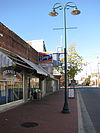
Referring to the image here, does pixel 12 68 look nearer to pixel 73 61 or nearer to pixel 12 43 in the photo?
pixel 12 43

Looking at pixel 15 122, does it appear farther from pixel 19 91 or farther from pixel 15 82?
pixel 19 91

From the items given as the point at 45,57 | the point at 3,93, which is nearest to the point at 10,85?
the point at 3,93

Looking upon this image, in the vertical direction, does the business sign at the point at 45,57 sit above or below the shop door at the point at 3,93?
above

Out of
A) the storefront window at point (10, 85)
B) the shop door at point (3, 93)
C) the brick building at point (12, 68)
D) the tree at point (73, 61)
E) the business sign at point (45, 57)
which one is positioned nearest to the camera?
the brick building at point (12, 68)

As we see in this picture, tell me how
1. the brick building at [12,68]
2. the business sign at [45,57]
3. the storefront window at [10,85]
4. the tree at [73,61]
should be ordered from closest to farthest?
the brick building at [12,68]
the storefront window at [10,85]
the business sign at [45,57]
the tree at [73,61]

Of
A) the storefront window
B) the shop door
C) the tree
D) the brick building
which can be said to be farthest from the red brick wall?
the tree

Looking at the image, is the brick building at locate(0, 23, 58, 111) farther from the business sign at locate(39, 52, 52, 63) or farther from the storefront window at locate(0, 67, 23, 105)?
the business sign at locate(39, 52, 52, 63)

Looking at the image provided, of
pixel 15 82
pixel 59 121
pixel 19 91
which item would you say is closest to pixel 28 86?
pixel 19 91

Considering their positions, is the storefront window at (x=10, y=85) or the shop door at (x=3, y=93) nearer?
the shop door at (x=3, y=93)

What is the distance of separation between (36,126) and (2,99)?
470cm

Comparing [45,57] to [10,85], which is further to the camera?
[45,57]

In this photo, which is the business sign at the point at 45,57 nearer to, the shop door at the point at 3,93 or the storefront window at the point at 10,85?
the storefront window at the point at 10,85

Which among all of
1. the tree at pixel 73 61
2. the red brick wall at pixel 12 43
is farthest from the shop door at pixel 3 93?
the tree at pixel 73 61

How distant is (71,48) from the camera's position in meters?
37.0
